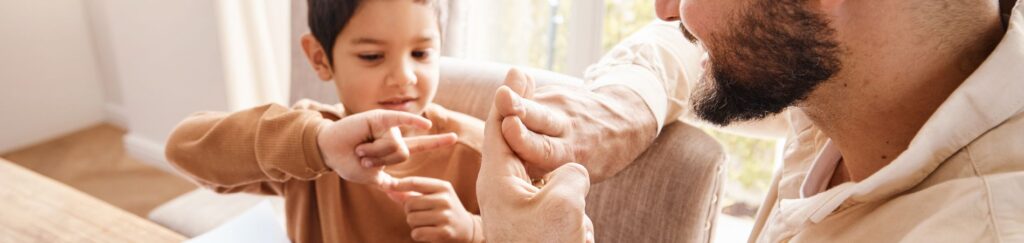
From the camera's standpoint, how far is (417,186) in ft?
3.51

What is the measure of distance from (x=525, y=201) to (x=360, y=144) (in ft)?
1.33

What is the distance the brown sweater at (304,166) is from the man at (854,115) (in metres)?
0.27

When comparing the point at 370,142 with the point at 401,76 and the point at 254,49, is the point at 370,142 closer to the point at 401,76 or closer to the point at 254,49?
the point at 401,76

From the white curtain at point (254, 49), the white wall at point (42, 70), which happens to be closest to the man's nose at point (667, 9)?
the white curtain at point (254, 49)

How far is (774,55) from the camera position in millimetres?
856

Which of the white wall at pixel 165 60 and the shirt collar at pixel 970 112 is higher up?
the shirt collar at pixel 970 112

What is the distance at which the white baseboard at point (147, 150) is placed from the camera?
2.99 metres

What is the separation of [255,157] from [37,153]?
2.60m

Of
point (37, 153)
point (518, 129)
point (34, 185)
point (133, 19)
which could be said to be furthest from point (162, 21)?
point (518, 129)

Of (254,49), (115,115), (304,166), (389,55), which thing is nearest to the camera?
(304,166)

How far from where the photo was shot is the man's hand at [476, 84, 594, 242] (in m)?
0.67

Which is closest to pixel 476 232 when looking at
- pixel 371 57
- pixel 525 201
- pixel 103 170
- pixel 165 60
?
pixel 371 57

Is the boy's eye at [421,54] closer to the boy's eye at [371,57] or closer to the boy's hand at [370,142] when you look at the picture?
the boy's eye at [371,57]

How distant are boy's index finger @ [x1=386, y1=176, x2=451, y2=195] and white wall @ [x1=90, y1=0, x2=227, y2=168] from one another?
1704mm
